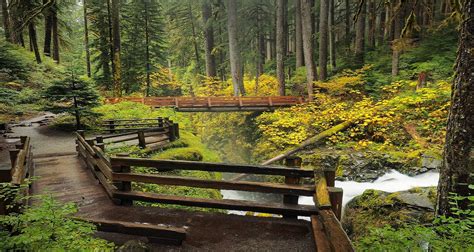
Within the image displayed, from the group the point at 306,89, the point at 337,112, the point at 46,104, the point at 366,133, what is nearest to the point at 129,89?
the point at 46,104

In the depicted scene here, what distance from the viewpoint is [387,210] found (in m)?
9.38

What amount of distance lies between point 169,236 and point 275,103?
19.0m

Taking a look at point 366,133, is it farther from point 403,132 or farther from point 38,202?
point 38,202

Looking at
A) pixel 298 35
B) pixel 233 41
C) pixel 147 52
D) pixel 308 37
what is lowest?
pixel 308 37

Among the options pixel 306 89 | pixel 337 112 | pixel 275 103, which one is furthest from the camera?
pixel 306 89

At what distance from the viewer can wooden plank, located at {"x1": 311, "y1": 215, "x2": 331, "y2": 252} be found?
384 cm

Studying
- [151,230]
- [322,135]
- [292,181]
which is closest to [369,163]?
[322,135]

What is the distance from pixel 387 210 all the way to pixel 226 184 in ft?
21.5

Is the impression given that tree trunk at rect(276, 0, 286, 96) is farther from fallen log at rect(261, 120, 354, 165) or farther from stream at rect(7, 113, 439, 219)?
stream at rect(7, 113, 439, 219)

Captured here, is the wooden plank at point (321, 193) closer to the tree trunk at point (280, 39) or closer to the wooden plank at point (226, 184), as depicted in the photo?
the wooden plank at point (226, 184)

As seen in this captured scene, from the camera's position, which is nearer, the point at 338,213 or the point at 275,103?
the point at 338,213

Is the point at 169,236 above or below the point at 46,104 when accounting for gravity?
below

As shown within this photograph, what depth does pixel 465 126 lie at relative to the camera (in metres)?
5.79

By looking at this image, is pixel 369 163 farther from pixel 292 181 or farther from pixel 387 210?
pixel 292 181
